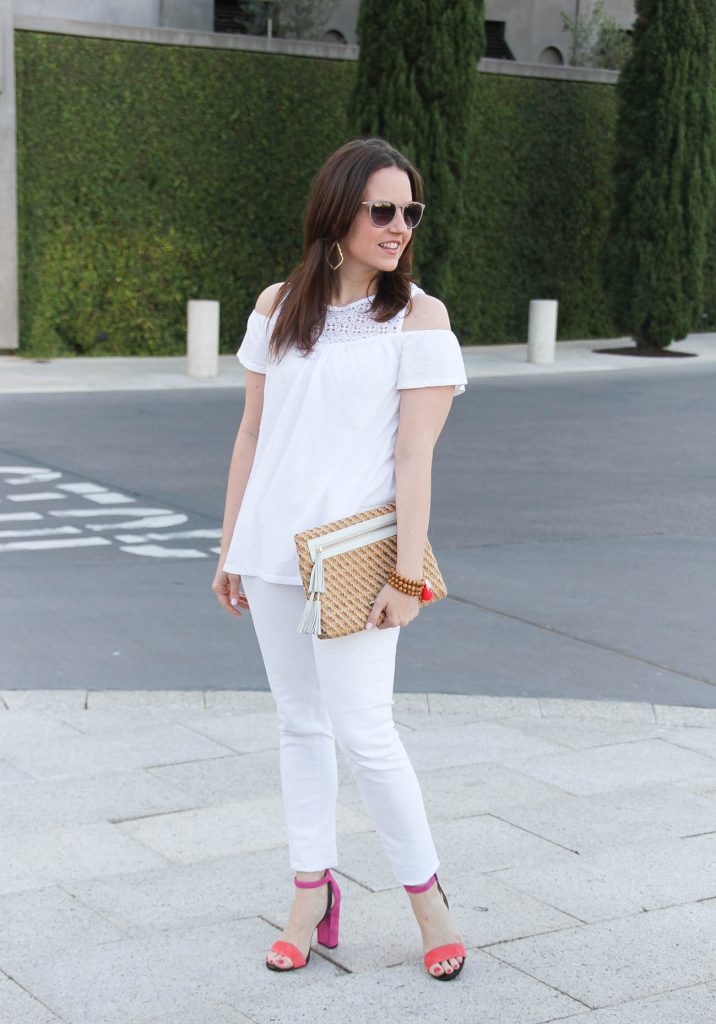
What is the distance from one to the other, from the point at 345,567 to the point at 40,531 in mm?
5849

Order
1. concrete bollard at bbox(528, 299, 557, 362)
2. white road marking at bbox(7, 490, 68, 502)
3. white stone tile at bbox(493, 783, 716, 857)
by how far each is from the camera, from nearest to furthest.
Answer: white stone tile at bbox(493, 783, 716, 857) < white road marking at bbox(7, 490, 68, 502) < concrete bollard at bbox(528, 299, 557, 362)

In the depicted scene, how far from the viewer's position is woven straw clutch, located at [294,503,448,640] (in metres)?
3.23

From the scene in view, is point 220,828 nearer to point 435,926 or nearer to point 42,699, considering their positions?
point 435,926

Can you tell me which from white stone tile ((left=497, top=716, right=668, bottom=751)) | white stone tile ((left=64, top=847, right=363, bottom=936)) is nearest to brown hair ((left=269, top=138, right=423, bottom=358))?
white stone tile ((left=64, top=847, right=363, bottom=936))

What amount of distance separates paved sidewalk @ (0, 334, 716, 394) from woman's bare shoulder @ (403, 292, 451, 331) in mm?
12634

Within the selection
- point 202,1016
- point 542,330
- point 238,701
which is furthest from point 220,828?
point 542,330

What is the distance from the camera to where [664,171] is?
68.7 ft

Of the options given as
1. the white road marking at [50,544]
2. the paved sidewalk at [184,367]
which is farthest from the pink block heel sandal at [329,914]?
the paved sidewalk at [184,367]

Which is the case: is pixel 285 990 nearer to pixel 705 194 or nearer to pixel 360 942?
pixel 360 942

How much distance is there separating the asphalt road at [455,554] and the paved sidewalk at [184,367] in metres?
1.41

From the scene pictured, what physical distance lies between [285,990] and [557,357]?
18.3 meters

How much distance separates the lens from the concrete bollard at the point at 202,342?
17.2 meters

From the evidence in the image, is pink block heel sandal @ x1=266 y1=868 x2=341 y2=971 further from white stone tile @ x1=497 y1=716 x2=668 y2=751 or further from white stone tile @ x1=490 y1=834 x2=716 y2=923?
white stone tile @ x1=497 y1=716 x2=668 y2=751

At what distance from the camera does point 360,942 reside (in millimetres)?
3586
